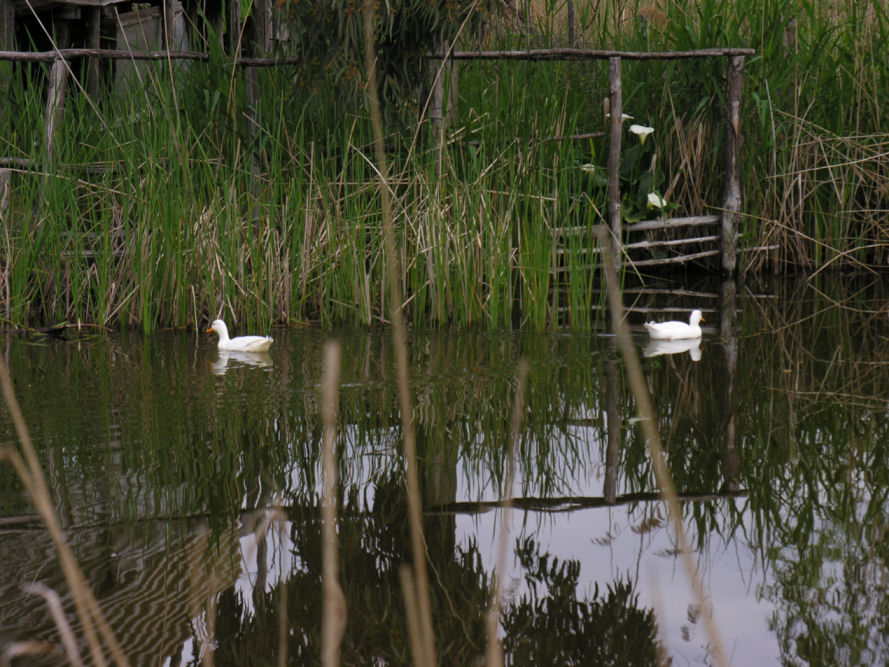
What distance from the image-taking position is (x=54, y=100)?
18.9 feet

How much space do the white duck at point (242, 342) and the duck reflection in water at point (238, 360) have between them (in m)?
0.02

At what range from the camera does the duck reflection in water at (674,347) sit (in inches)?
197

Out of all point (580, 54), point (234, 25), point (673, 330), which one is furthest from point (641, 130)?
point (234, 25)

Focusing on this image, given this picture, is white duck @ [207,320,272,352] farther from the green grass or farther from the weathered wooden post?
the weathered wooden post

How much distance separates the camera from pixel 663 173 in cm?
774

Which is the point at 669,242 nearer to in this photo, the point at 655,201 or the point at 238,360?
the point at 655,201

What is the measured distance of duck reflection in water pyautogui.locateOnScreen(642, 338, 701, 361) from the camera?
5.01m

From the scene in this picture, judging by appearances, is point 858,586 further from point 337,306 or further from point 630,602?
point 337,306

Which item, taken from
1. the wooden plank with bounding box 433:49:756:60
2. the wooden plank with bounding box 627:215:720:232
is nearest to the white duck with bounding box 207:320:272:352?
the wooden plank with bounding box 433:49:756:60

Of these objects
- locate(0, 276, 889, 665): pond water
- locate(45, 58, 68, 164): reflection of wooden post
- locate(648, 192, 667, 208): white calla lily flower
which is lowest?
locate(0, 276, 889, 665): pond water

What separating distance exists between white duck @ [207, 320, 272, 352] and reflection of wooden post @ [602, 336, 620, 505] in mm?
1562

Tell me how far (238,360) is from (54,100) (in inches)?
85.7

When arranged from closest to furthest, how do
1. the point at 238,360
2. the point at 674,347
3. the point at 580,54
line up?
the point at 238,360 → the point at 674,347 → the point at 580,54


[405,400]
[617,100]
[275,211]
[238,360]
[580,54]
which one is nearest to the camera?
[405,400]
